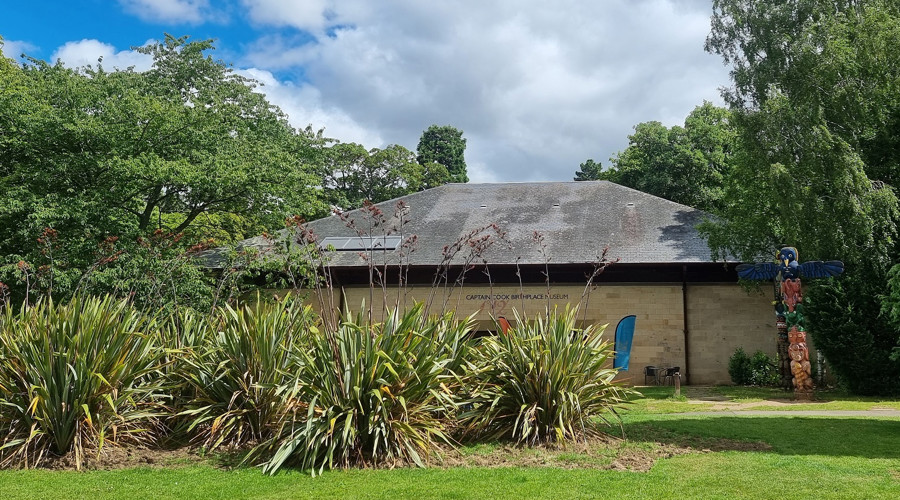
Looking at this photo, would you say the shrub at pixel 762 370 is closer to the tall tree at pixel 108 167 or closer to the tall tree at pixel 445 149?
the tall tree at pixel 108 167

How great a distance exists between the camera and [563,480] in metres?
6.19

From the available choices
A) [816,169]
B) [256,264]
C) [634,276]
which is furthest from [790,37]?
[256,264]

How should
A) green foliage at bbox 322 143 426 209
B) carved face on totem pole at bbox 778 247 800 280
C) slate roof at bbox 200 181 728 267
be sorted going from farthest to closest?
green foliage at bbox 322 143 426 209 < slate roof at bbox 200 181 728 267 < carved face on totem pole at bbox 778 247 800 280

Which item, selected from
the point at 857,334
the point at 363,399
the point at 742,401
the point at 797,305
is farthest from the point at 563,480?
the point at 857,334

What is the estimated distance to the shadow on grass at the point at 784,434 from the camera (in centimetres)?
769

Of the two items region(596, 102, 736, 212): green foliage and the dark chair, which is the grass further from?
region(596, 102, 736, 212): green foliage

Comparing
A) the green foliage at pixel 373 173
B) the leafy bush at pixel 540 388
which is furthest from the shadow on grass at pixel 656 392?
the green foliage at pixel 373 173

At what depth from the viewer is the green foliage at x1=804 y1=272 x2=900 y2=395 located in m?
14.2

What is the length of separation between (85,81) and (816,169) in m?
A: 18.0

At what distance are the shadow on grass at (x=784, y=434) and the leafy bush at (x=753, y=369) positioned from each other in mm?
7620

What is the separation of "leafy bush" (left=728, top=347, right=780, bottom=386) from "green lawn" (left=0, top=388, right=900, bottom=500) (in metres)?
10.1

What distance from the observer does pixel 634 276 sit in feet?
62.5

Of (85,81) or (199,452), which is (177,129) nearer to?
(85,81)

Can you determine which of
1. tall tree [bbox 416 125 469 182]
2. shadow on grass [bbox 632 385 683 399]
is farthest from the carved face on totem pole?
tall tree [bbox 416 125 469 182]
